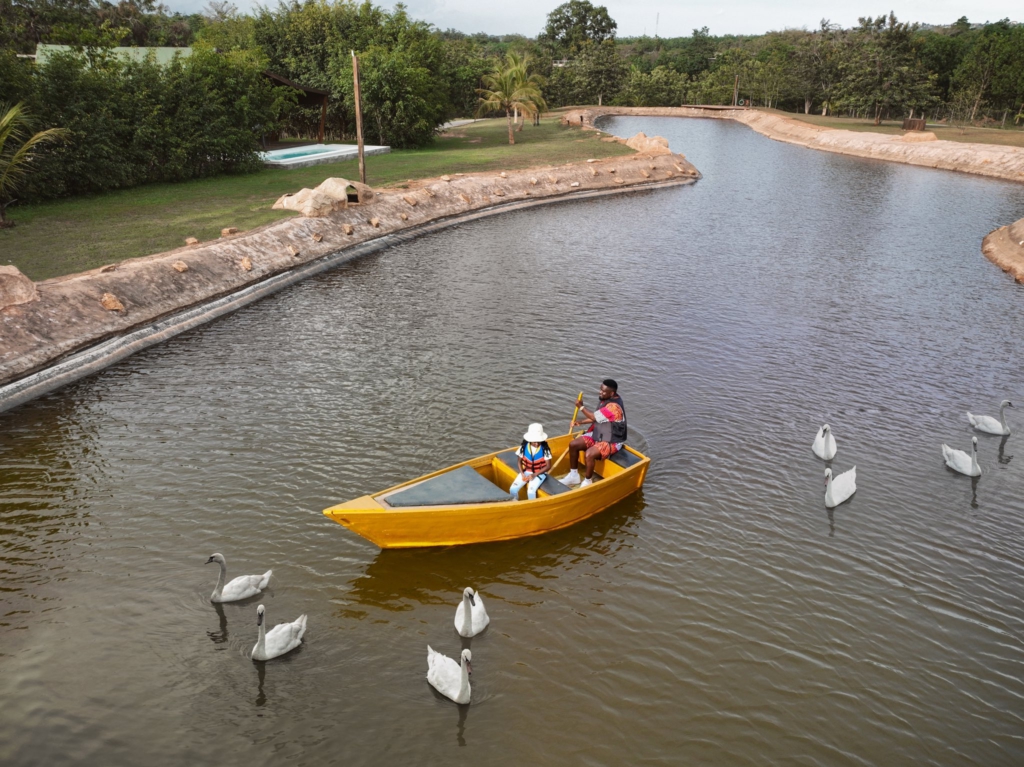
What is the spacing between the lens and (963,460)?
45.6 ft

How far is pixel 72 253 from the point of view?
2311 centimetres

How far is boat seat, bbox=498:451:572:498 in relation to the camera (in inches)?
486

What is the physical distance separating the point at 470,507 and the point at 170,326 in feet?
45.8

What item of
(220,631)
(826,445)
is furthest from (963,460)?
(220,631)

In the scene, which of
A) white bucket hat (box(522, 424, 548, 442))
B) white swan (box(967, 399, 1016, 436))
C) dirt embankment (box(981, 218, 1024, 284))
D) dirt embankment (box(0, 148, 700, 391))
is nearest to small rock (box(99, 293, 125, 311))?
dirt embankment (box(0, 148, 700, 391))

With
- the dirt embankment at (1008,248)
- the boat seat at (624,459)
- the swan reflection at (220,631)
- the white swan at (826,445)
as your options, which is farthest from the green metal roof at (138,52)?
the dirt embankment at (1008,248)

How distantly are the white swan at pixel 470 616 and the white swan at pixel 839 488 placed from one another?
6797mm

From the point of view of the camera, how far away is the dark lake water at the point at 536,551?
28.3 ft

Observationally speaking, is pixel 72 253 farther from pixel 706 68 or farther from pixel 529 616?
pixel 706 68

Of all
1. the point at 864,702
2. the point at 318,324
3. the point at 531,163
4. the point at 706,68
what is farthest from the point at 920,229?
the point at 706,68

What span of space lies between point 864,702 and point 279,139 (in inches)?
2072

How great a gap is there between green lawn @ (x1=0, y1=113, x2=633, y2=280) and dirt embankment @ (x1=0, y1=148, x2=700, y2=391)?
4.24ft

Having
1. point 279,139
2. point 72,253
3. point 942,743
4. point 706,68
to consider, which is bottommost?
point 942,743

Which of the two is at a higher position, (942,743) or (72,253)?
(72,253)
